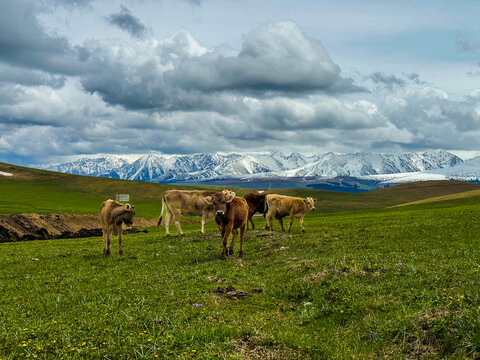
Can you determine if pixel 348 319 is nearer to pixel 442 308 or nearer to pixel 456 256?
pixel 442 308

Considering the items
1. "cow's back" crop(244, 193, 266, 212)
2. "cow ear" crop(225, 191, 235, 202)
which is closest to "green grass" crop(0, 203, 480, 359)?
Result: "cow ear" crop(225, 191, 235, 202)

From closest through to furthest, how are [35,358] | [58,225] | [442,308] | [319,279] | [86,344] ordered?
[35,358], [86,344], [442,308], [319,279], [58,225]

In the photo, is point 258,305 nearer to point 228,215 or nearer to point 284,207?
point 228,215

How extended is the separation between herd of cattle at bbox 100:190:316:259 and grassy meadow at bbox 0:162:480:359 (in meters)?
1.99

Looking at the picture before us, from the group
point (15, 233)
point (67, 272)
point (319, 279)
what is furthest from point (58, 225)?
point (319, 279)

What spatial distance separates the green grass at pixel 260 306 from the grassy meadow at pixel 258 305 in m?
0.04

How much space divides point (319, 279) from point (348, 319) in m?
3.59

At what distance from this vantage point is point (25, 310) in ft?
43.7

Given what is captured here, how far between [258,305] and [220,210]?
899 cm

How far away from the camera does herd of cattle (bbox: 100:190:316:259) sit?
2317cm

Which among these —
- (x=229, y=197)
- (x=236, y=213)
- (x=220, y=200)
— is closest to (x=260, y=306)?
(x=220, y=200)

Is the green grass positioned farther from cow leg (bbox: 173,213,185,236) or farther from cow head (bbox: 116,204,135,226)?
cow leg (bbox: 173,213,185,236)

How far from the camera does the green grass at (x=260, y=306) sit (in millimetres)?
9469

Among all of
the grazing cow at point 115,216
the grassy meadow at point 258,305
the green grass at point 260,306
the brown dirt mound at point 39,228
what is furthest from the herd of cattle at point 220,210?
the brown dirt mound at point 39,228
